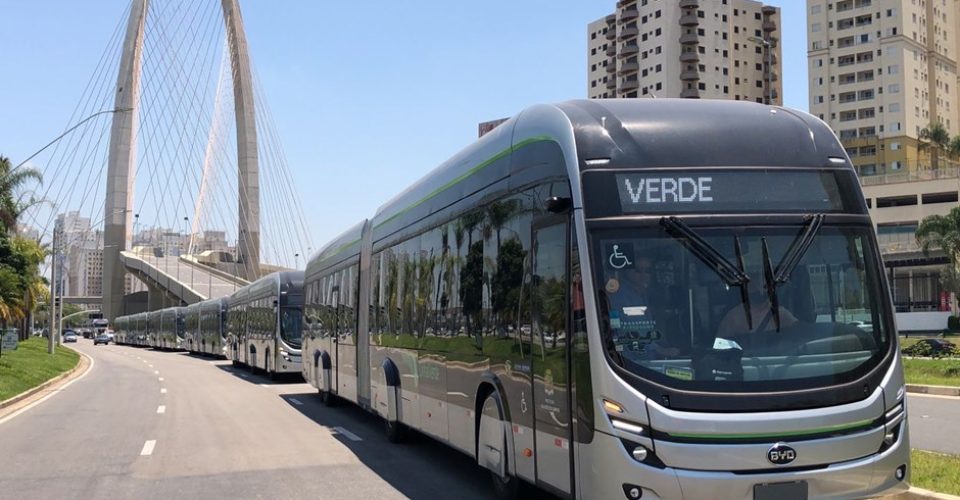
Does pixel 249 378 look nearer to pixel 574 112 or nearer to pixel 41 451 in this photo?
pixel 41 451

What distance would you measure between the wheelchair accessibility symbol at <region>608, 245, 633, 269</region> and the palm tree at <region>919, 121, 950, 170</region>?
94927 mm

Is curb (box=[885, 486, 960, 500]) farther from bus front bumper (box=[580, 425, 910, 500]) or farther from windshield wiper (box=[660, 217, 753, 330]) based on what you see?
windshield wiper (box=[660, 217, 753, 330])

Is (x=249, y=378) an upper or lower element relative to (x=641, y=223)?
lower

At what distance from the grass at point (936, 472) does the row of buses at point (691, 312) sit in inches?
89.5

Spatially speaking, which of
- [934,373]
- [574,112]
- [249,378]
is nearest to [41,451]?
[574,112]

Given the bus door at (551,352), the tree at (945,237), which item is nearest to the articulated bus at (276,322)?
the bus door at (551,352)

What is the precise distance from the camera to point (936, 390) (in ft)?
70.4

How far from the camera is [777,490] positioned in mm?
5941

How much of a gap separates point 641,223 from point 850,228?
1466mm

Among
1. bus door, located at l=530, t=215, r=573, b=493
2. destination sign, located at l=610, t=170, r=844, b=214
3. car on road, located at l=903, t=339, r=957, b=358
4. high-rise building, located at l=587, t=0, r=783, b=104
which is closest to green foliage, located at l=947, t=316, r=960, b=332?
car on road, located at l=903, t=339, r=957, b=358

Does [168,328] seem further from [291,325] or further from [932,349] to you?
[932,349]

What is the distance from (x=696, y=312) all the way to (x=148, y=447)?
31.3 feet

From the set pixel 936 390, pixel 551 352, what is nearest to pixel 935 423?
pixel 936 390

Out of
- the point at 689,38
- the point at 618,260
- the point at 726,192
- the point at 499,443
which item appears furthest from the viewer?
the point at 689,38
